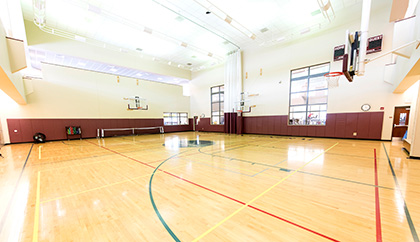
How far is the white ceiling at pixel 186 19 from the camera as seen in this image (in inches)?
261

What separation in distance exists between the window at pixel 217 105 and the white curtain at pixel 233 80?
49.0 inches

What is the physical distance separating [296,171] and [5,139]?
13.4 metres

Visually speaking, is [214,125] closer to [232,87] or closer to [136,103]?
[232,87]

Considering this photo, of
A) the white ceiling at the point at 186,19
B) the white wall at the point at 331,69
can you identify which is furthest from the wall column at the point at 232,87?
the white ceiling at the point at 186,19

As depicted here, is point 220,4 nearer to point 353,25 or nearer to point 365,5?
point 365,5

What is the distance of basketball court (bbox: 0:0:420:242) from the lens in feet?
6.08

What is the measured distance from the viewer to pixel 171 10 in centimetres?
682

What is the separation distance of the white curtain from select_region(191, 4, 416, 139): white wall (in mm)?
473

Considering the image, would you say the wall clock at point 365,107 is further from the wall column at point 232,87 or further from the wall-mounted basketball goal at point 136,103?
the wall-mounted basketball goal at point 136,103

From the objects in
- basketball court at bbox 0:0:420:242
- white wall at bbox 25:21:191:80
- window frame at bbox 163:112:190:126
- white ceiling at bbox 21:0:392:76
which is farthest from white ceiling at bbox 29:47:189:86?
window frame at bbox 163:112:190:126

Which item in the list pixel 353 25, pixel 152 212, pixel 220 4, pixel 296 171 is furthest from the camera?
pixel 353 25

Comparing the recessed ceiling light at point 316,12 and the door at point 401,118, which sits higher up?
the recessed ceiling light at point 316,12

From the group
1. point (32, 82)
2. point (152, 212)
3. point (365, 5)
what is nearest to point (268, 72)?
point (365, 5)

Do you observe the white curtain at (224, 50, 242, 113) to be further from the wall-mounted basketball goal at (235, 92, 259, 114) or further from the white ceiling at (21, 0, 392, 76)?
the white ceiling at (21, 0, 392, 76)
